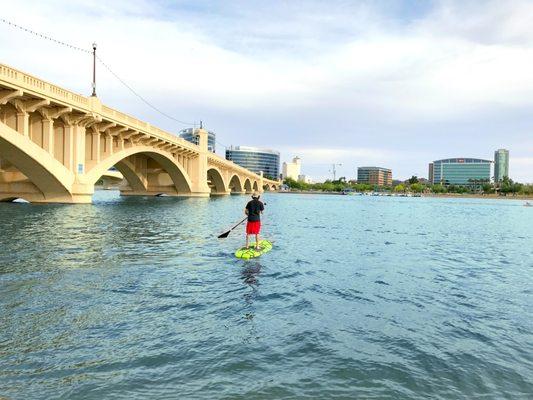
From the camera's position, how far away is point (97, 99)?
137ft

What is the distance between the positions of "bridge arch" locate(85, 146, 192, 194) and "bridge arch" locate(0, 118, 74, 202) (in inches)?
132

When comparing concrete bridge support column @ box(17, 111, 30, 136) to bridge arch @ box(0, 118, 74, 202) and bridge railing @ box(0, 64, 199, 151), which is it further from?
bridge railing @ box(0, 64, 199, 151)

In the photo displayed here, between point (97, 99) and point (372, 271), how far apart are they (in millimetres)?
36670

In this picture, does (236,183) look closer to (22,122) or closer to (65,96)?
(65,96)

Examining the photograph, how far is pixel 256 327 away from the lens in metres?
7.93

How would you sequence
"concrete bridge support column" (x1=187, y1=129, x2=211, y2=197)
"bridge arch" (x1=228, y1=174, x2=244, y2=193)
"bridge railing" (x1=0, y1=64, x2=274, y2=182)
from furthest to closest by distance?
1. "bridge arch" (x1=228, y1=174, x2=244, y2=193)
2. "concrete bridge support column" (x1=187, y1=129, x2=211, y2=197)
3. "bridge railing" (x1=0, y1=64, x2=274, y2=182)

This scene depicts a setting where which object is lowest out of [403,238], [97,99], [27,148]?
[403,238]

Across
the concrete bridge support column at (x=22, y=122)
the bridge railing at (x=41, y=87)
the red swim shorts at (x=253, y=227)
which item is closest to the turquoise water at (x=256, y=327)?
the red swim shorts at (x=253, y=227)

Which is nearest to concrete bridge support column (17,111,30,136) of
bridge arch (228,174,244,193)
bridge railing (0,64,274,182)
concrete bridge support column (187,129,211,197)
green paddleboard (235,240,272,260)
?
bridge railing (0,64,274,182)

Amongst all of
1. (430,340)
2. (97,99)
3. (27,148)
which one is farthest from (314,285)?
(97,99)

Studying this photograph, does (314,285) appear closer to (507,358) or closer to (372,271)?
(372,271)

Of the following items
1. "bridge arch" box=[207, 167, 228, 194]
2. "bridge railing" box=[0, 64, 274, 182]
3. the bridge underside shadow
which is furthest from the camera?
"bridge arch" box=[207, 167, 228, 194]

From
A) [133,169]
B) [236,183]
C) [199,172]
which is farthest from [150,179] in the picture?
[236,183]

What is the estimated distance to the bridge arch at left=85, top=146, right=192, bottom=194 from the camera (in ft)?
143
